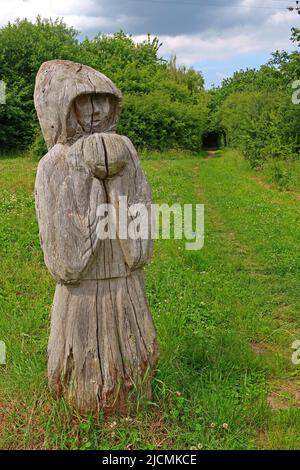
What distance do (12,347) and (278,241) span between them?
5661 millimetres

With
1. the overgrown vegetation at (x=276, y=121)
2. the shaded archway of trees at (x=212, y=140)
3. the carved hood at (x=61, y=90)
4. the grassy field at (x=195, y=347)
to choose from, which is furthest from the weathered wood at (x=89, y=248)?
the shaded archway of trees at (x=212, y=140)

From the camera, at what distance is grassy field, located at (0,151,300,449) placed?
3215mm

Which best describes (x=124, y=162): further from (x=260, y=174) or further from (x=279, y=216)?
(x=260, y=174)

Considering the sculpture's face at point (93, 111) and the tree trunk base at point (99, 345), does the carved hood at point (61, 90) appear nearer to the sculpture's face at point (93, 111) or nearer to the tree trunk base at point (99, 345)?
the sculpture's face at point (93, 111)

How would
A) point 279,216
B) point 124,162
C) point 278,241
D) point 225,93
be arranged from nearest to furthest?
point 124,162 → point 278,241 → point 279,216 → point 225,93

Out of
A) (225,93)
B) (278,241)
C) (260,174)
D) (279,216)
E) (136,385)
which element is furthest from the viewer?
(225,93)

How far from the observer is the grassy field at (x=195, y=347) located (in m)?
3.21

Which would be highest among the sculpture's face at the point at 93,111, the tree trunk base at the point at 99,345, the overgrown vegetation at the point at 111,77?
the overgrown vegetation at the point at 111,77

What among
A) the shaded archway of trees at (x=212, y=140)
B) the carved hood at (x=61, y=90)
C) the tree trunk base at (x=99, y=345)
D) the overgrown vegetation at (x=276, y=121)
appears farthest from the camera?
the shaded archway of trees at (x=212, y=140)

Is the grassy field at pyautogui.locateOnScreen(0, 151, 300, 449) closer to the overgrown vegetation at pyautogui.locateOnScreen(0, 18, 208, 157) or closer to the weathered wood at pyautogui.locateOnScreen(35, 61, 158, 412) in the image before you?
the weathered wood at pyautogui.locateOnScreen(35, 61, 158, 412)

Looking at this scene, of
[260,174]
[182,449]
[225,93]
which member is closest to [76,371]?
[182,449]

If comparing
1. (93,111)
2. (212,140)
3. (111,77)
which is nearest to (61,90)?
(93,111)

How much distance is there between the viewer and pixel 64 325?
3189 mm

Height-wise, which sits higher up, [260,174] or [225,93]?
[225,93]
